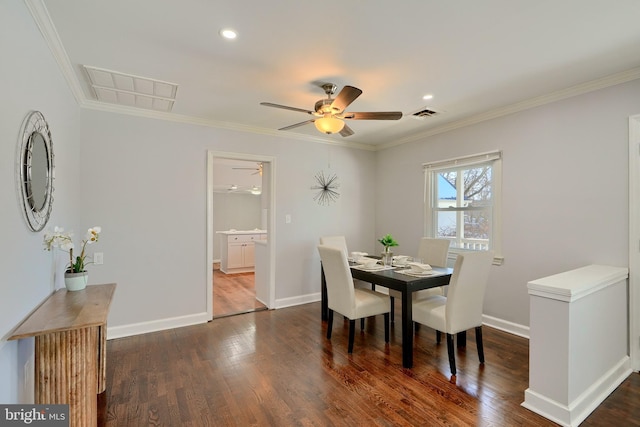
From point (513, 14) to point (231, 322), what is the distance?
3.98 metres

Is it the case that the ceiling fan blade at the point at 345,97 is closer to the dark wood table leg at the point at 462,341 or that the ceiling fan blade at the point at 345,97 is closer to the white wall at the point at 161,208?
the white wall at the point at 161,208

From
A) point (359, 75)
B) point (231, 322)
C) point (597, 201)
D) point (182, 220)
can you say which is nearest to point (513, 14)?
point (359, 75)

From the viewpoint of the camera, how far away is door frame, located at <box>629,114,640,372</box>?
2.60 m

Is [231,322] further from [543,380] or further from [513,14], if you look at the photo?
[513,14]

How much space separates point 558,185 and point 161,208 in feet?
14.1

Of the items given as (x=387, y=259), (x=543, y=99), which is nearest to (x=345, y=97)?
(x=387, y=259)

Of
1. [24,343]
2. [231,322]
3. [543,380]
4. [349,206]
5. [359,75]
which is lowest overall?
[231,322]

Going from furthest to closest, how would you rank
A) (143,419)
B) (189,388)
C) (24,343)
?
(189,388) → (143,419) → (24,343)

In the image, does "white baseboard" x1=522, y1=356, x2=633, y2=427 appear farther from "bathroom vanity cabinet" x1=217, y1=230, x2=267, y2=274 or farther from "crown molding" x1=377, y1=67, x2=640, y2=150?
"bathroom vanity cabinet" x1=217, y1=230, x2=267, y2=274

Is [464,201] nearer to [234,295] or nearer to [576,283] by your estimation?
[576,283]

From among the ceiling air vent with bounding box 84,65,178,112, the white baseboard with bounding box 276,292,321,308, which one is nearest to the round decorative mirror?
the ceiling air vent with bounding box 84,65,178,112

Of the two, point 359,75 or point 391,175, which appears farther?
point 391,175

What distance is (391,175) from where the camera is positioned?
5.18 meters

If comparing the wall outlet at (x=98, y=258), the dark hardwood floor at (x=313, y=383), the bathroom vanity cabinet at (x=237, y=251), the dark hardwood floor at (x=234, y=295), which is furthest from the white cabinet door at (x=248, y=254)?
the wall outlet at (x=98, y=258)
